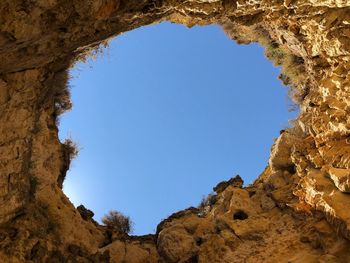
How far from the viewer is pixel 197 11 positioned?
440 inches

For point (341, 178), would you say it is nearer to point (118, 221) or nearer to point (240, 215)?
point (240, 215)

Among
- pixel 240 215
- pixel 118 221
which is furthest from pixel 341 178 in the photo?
pixel 118 221

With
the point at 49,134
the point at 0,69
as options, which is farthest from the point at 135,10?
the point at 49,134

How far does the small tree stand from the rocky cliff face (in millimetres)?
1486

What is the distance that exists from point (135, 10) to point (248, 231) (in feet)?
22.8

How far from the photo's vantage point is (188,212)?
556 inches

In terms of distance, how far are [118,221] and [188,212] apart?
278cm

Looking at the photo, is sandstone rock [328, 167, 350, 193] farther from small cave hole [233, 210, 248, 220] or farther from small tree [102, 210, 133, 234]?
small tree [102, 210, 133, 234]

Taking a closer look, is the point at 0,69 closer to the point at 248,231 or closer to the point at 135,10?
the point at 135,10

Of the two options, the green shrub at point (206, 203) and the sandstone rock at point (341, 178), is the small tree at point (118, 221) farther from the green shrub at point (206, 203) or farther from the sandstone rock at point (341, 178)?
the sandstone rock at point (341, 178)

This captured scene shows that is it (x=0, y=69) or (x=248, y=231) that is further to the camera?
(x=248, y=231)

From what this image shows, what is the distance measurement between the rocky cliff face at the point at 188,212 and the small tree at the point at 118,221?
1486 millimetres

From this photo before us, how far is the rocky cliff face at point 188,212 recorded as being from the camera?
9.19 meters

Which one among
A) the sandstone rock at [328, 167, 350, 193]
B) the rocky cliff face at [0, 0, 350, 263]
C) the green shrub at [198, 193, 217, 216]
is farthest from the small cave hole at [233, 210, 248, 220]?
the sandstone rock at [328, 167, 350, 193]
